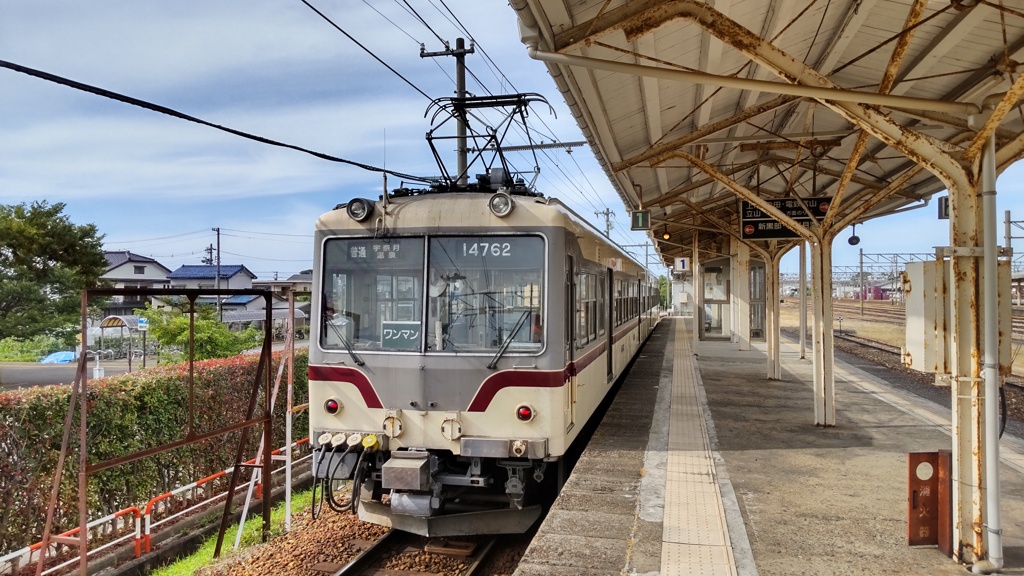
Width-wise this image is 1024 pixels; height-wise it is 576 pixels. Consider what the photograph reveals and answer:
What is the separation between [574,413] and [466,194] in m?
2.16

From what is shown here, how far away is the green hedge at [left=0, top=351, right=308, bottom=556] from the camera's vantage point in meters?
6.21

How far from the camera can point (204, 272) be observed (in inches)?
1858

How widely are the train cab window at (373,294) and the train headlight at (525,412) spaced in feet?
3.15

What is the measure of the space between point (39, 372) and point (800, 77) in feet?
90.3

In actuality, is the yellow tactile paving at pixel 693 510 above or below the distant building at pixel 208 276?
below

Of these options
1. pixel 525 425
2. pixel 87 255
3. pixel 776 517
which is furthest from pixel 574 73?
pixel 87 255

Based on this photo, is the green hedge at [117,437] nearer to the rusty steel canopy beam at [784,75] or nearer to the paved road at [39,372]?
the rusty steel canopy beam at [784,75]

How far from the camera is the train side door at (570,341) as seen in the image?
559cm

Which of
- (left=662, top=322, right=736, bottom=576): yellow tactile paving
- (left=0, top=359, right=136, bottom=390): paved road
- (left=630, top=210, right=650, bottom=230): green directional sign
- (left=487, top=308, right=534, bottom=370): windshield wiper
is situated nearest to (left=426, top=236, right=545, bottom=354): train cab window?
(left=487, top=308, right=534, bottom=370): windshield wiper

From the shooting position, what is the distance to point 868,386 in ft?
38.6

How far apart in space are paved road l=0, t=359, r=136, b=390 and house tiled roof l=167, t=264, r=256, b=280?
49.9 feet

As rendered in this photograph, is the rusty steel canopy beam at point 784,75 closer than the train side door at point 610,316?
Yes

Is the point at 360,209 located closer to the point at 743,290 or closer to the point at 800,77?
the point at 800,77

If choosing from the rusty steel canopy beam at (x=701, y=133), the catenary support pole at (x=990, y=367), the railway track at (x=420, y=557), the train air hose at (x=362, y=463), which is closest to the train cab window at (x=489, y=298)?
the train air hose at (x=362, y=463)
